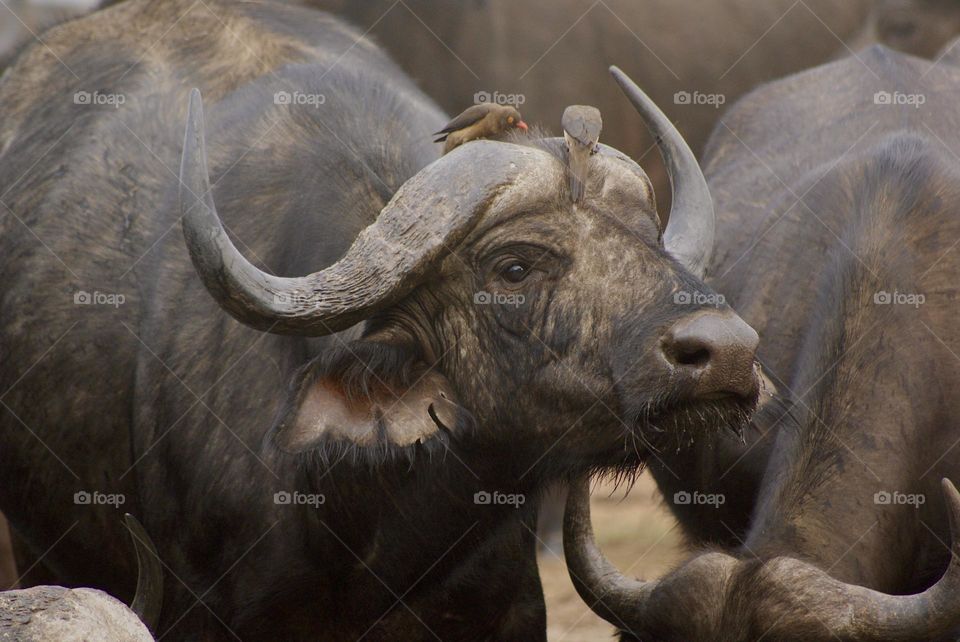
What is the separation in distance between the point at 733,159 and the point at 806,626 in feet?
14.1

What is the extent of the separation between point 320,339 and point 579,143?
4.11 ft

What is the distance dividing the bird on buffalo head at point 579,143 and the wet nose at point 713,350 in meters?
0.70

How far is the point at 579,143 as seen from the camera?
5.44 m

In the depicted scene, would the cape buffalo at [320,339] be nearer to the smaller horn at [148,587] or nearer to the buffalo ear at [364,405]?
the buffalo ear at [364,405]

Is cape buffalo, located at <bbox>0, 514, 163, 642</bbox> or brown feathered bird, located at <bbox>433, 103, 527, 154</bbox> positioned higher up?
brown feathered bird, located at <bbox>433, 103, 527, 154</bbox>

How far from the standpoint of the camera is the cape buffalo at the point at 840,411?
4.91 meters

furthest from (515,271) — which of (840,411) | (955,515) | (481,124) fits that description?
(955,515)

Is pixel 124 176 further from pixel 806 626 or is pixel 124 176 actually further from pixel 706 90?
pixel 706 90

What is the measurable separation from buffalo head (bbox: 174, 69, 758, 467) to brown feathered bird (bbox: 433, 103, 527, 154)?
8.0 inches

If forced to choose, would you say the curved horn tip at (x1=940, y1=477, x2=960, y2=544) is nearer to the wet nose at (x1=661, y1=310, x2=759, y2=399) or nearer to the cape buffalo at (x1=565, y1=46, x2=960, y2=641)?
the cape buffalo at (x1=565, y1=46, x2=960, y2=641)

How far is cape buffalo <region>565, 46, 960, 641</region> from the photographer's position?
491cm

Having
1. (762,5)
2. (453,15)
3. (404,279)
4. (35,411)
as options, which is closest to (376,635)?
(404,279)

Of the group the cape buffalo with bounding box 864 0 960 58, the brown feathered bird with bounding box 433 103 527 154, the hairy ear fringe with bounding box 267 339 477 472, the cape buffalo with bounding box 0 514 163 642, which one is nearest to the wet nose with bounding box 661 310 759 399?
the hairy ear fringe with bounding box 267 339 477 472

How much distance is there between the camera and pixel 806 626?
15.6 ft
